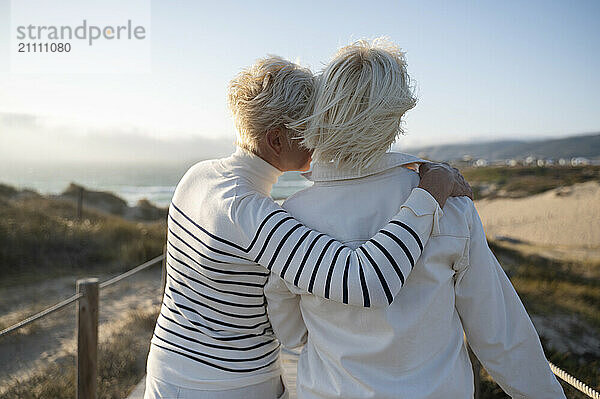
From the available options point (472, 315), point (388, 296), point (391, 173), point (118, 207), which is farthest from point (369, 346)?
point (118, 207)

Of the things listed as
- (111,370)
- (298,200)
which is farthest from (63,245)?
(298,200)

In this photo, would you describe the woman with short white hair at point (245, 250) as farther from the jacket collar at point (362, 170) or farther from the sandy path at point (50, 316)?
the sandy path at point (50, 316)

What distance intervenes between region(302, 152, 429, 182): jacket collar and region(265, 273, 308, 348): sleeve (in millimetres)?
268

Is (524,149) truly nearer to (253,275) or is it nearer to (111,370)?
(111,370)

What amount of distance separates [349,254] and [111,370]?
4.67m

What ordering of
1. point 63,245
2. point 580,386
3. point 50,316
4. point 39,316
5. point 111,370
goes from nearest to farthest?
point 580,386, point 39,316, point 111,370, point 50,316, point 63,245

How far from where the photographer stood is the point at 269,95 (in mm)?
1207

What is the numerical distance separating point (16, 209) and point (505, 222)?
17.4 m

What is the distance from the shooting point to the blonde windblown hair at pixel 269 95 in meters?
1.20

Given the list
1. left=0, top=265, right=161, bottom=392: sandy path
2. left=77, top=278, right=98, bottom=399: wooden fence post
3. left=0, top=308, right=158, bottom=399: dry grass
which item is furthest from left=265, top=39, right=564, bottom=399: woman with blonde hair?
left=0, top=265, right=161, bottom=392: sandy path

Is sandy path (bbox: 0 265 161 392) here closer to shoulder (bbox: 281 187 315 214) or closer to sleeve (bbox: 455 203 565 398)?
shoulder (bbox: 281 187 315 214)

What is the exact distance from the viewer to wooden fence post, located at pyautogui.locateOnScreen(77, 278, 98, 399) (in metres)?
2.75

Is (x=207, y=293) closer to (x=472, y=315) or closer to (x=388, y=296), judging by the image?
(x=388, y=296)

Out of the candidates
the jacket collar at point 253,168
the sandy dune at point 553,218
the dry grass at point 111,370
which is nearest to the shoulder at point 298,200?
the jacket collar at point 253,168
